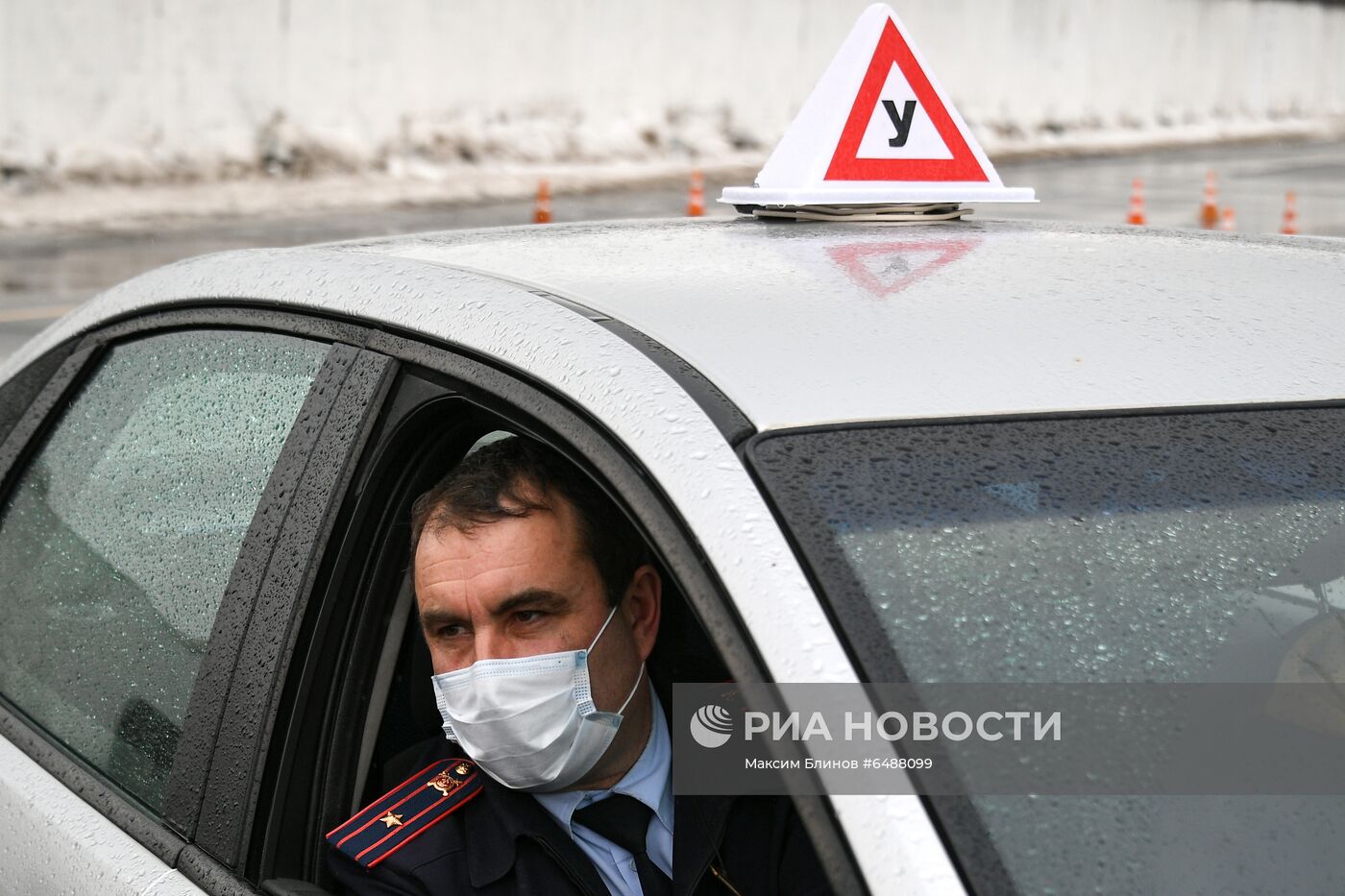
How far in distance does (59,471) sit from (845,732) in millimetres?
1533

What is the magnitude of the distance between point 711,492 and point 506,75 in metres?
23.6

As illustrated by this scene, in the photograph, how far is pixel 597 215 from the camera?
20.3 meters

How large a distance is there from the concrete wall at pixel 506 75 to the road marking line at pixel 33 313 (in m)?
6.87

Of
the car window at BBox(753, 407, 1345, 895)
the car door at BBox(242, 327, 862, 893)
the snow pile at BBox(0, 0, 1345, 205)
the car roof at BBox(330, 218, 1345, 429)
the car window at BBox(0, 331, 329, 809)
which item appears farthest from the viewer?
the snow pile at BBox(0, 0, 1345, 205)

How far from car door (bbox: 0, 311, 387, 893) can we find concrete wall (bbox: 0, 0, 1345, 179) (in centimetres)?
1827

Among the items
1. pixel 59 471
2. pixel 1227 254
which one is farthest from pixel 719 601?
pixel 59 471

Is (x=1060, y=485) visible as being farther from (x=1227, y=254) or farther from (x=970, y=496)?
(x=1227, y=254)

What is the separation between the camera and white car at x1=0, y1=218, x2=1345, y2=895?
131cm

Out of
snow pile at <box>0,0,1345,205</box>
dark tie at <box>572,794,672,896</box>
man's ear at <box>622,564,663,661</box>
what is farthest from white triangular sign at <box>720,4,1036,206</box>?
snow pile at <box>0,0,1345,205</box>

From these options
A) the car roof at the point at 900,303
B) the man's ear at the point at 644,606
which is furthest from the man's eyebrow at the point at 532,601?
the car roof at the point at 900,303

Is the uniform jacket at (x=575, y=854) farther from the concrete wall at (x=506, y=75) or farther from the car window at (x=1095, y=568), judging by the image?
the concrete wall at (x=506, y=75)

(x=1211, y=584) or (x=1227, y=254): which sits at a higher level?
(x=1227, y=254)

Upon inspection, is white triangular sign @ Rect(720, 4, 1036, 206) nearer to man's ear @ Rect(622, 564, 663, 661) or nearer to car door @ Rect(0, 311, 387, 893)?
man's ear @ Rect(622, 564, 663, 661)

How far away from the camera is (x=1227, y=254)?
2078mm
